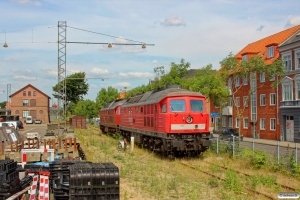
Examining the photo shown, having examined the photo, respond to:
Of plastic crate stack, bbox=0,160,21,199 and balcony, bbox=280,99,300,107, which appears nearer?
plastic crate stack, bbox=0,160,21,199

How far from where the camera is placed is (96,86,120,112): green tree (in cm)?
7544

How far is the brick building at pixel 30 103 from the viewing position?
93.7 meters

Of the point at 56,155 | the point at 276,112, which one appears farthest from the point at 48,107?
the point at 56,155

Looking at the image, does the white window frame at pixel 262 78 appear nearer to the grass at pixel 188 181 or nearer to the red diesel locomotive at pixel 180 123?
the red diesel locomotive at pixel 180 123

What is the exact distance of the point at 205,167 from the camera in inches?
666

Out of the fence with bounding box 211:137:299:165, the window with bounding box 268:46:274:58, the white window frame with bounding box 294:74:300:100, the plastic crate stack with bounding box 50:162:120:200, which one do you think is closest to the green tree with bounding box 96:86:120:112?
the window with bounding box 268:46:274:58

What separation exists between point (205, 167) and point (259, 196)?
5848mm

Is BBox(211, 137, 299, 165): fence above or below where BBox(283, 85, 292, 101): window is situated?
below

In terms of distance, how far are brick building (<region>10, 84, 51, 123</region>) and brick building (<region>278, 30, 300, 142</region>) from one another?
67.0 metres

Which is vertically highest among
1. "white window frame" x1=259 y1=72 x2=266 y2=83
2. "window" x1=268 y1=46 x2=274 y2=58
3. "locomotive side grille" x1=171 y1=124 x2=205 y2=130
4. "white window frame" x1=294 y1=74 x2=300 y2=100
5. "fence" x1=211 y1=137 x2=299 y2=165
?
"window" x1=268 y1=46 x2=274 y2=58

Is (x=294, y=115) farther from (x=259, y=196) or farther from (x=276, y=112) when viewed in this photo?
(x=259, y=196)

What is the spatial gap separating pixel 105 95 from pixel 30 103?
2716cm

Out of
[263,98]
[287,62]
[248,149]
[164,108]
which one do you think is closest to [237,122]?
[263,98]

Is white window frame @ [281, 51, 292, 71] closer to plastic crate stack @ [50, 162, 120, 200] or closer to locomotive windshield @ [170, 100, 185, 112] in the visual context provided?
locomotive windshield @ [170, 100, 185, 112]
